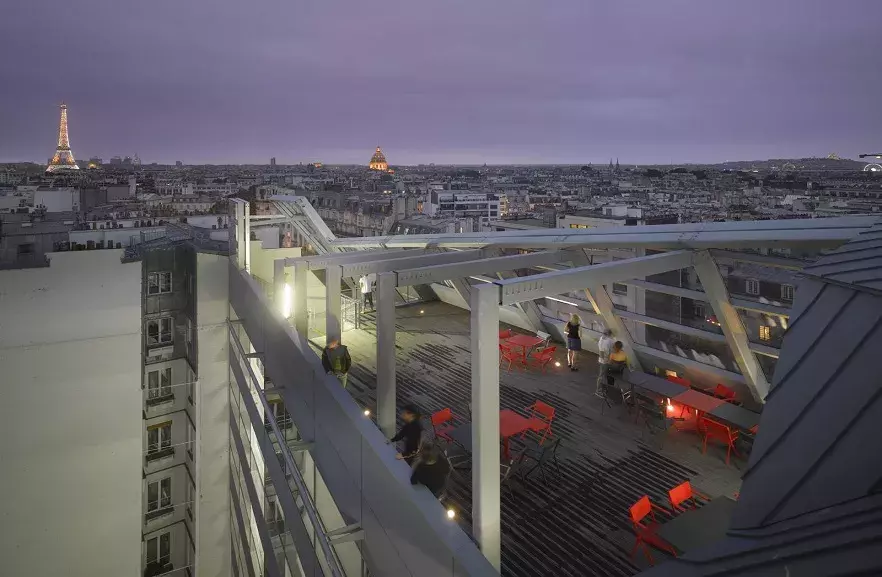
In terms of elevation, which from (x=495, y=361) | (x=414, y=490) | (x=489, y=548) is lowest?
(x=489, y=548)

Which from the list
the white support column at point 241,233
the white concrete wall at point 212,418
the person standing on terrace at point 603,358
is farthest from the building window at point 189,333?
the person standing on terrace at point 603,358

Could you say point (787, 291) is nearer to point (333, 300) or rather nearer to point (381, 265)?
point (381, 265)

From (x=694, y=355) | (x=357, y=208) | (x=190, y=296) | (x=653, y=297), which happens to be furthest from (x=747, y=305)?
(x=357, y=208)

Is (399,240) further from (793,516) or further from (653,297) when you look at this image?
(793,516)

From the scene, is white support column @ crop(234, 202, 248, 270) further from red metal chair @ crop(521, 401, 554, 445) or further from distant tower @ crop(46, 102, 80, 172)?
distant tower @ crop(46, 102, 80, 172)

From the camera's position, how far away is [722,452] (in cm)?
683

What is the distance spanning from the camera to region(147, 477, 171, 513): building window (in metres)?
15.4

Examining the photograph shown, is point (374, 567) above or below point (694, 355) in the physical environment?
below

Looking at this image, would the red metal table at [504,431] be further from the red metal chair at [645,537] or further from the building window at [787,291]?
the building window at [787,291]

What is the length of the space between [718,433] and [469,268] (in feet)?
12.7

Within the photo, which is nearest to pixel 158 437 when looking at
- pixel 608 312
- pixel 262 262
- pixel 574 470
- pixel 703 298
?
pixel 262 262

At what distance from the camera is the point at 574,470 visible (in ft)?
21.1

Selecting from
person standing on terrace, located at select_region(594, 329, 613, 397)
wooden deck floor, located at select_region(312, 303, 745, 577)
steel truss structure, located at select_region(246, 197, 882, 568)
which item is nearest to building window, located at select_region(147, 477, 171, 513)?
wooden deck floor, located at select_region(312, 303, 745, 577)

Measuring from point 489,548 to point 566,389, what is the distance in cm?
498
